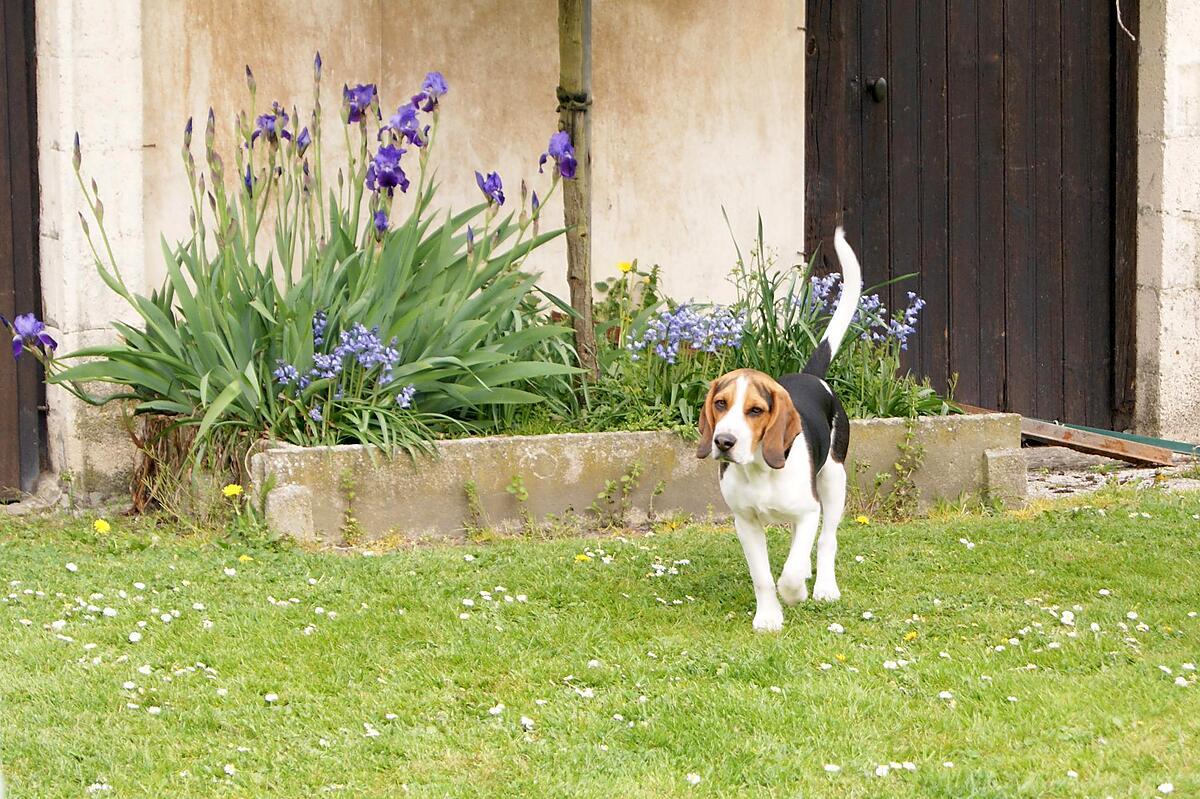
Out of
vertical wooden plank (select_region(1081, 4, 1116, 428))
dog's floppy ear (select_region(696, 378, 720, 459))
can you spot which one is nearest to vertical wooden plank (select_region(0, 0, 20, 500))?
dog's floppy ear (select_region(696, 378, 720, 459))

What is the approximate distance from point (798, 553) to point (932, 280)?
4.36 m

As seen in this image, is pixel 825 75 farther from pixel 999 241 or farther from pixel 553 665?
pixel 553 665

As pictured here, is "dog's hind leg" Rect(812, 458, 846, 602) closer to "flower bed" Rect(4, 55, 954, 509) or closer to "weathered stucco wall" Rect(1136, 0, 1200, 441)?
"flower bed" Rect(4, 55, 954, 509)

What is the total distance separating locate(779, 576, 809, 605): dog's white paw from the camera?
4652 mm

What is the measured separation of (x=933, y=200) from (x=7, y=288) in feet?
16.0

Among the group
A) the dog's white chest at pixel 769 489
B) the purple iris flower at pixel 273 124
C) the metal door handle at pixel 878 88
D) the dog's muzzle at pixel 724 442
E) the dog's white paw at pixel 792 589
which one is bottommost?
the dog's white paw at pixel 792 589

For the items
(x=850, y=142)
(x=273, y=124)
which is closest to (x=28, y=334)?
(x=273, y=124)

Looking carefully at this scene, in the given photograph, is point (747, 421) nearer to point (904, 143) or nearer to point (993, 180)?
point (904, 143)

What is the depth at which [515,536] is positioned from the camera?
6.09m

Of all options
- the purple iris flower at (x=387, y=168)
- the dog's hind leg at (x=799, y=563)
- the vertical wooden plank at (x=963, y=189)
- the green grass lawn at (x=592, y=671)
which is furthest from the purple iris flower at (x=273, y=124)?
the vertical wooden plank at (x=963, y=189)

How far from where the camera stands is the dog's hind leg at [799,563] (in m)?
4.64

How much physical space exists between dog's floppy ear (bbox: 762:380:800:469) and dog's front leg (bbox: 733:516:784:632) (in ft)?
0.97

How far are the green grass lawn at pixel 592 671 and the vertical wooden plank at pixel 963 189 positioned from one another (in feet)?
9.75

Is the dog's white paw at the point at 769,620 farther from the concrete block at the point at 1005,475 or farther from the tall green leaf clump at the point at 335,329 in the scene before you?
the concrete block at the point at 1005,475
